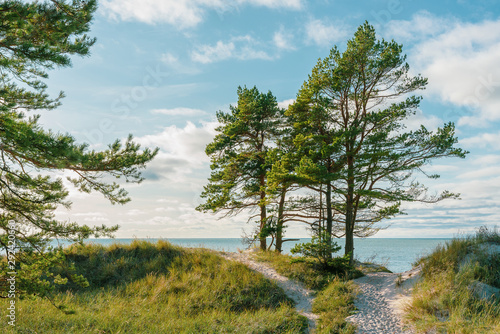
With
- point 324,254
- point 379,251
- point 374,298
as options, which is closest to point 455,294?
point 374,298

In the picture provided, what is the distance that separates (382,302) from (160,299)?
23.8 feet

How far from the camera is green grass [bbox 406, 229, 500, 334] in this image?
771 cm

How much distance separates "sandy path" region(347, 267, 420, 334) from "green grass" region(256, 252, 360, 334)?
314 mm

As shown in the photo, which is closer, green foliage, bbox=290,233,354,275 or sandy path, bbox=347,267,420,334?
sandy path, bbox=347,267,420,334

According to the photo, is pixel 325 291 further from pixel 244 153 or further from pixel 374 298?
pixel 244 153

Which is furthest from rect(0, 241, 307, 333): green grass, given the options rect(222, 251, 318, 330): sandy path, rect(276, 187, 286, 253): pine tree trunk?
rect(276, 187, 286, 253): pine tree trunk

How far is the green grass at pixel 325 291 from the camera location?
884cm

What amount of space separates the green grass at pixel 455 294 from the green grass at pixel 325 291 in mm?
1802

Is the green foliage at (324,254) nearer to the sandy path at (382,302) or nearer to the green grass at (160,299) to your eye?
the sandy path at (382,302)

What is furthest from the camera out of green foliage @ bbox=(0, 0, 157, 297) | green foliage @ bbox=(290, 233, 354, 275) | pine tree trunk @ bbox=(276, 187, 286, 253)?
pine tree trunk @ bbox=(276, 187, 286, 253)

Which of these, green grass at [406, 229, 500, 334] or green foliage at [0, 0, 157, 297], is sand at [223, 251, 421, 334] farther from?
green foliage at [0, 0, 157, 297]

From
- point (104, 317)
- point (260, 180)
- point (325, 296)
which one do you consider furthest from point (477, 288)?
point (260, 180)

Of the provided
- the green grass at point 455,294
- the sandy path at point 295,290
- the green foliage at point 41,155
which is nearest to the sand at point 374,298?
the sandy path at point 295,290

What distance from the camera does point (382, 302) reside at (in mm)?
10438
